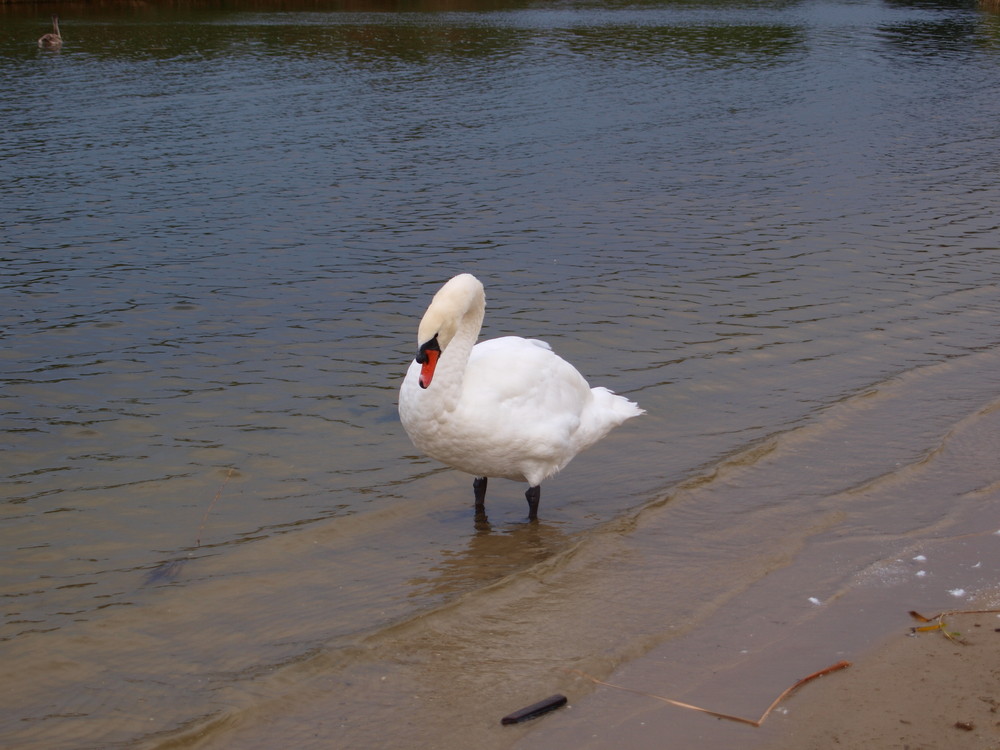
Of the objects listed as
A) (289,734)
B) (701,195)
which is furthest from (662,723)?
(701,195)

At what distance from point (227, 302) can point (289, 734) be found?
812 centimetres

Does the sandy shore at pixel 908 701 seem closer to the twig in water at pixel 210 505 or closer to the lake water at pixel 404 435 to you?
the lake water at pixel 404 435

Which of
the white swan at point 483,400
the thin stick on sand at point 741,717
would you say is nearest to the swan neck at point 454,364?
the white swan at point 483,400

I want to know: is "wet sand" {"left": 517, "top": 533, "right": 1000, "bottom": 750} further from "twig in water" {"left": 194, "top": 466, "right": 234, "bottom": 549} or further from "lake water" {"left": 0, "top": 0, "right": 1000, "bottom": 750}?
"twig in water" {"left": 194, "top": 466, "right": 234, "bottom": 549}

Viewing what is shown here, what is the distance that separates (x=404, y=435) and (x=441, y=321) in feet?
9.17

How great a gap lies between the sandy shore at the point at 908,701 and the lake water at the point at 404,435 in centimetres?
21

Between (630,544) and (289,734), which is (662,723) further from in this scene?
(630,544)

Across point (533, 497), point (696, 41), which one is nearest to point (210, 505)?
point (533, 497)

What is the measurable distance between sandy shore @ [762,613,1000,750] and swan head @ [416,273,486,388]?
2691 millimetres

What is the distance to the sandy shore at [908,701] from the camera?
4469mm

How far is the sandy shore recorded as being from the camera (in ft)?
14.7

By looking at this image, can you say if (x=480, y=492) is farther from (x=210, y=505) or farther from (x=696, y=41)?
(x=696, y=41)

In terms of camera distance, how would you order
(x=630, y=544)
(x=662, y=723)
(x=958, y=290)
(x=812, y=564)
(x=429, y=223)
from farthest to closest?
(x=429, y=223), (x=958, y=290), (x=630, y=544), (x=812, y=564), (x=662, y=723)

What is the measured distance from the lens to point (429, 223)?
51.9ft
